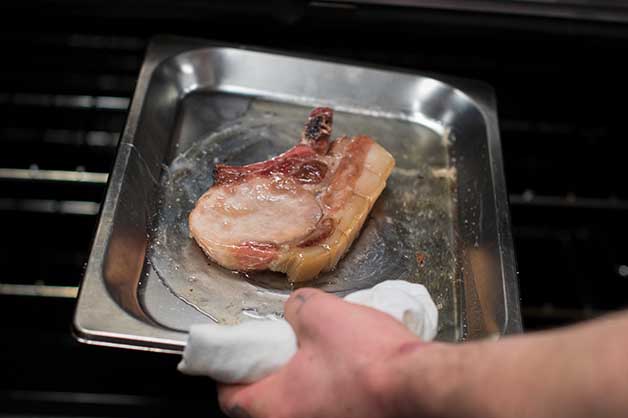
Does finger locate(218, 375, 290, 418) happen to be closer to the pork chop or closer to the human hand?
the human hand

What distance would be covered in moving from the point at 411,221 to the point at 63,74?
996 mm

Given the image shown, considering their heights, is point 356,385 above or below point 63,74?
below

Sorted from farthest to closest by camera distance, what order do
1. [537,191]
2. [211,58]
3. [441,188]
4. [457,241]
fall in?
[537,191], [211,58], [441,188], [457,241]

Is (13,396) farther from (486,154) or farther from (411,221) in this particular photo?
(486,154)

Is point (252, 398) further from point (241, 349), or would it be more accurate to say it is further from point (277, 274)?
point (277, 274)

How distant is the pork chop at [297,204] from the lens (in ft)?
4.50

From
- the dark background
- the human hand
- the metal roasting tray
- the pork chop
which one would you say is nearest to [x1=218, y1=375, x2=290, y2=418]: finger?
the human hand

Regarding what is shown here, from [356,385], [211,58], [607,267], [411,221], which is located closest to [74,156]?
[211,58]

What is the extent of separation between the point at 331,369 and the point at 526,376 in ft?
1.06

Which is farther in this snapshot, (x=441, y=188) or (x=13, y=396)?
(x=13, y=396)

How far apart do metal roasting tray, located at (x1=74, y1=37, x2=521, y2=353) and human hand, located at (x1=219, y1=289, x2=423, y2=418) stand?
0.66 ft

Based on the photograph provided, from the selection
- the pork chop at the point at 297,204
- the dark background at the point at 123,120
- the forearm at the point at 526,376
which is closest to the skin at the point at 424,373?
the forearm at the point at 526,376

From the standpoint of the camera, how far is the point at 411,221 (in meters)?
1.56

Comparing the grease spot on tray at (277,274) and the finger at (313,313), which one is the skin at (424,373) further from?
the grease spot on tray at (277,274)
